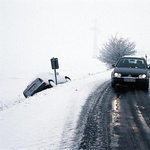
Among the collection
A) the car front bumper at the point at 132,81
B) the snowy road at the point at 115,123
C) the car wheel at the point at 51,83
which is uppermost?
the car front bumper at the point at 132,81

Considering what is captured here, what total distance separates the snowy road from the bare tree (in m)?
26.2

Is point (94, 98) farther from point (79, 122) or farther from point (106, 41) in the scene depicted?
point (106, 41)

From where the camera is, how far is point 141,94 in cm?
859

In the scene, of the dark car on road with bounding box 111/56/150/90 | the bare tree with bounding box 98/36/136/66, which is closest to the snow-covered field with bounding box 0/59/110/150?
the dark car on road with bounding box 111/56/150/90

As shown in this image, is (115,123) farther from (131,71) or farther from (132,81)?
(131,71)

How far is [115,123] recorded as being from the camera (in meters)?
5.08

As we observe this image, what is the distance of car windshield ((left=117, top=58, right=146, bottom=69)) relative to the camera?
33.7ft

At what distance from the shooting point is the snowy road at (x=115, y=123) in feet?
13.0

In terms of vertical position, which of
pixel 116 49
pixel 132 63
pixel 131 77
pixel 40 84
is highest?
pixel 116 49

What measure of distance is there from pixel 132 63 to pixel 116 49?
23843 mm

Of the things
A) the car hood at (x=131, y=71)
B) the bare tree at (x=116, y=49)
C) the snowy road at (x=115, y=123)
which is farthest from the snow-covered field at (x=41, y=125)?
the bare tree at (x=116, y=49)

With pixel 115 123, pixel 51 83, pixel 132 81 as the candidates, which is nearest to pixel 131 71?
pixel 132 81

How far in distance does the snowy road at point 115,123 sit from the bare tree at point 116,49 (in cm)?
2615

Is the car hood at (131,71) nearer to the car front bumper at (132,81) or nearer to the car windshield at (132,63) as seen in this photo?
the car front bumper at (132,81)
